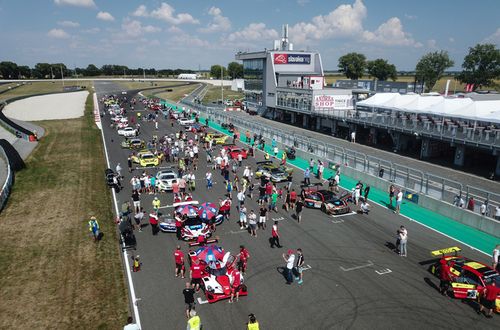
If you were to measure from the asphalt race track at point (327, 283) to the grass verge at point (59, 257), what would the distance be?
4.91ft

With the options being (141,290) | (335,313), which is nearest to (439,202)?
(335,313)

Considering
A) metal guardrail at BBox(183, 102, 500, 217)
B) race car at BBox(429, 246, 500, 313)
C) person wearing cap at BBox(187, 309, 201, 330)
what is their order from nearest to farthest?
person wearing cap at BBox(187, 309, 201, 330)
race car at BBox(429, 246, 500, 313)
metal guardrail at BBox(183, 102, 500, 217)

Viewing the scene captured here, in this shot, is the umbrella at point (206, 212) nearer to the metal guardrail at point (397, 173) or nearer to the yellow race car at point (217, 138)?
the metal guardrail at point (397, 173)

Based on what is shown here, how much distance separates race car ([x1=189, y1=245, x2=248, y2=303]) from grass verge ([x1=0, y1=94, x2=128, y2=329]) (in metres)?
3.21

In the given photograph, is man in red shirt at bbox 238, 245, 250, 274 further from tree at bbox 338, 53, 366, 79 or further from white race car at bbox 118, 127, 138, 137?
tree at bbox 338, 53, 366, 79

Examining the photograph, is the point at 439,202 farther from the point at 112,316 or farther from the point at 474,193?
the point at 112,316

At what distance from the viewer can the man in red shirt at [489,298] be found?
1322 centimetres

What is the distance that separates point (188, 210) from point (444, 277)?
1291 cm

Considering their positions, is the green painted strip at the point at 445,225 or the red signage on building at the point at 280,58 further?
Answer: the red signage on building at the point at 280,58

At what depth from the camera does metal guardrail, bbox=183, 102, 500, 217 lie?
22234 millimetres

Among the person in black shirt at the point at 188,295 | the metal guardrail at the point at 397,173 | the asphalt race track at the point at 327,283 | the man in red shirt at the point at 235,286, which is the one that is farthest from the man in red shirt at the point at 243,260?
the metal guardrail at the point at 397,173

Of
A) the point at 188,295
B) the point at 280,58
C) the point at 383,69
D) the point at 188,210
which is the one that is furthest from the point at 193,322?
the point at 383,69

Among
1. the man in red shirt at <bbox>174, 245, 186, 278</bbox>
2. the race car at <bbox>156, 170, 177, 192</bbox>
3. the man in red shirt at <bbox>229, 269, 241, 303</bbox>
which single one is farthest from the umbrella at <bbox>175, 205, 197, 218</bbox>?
the race car at <bbox>156, 170, 177, 192</bbox>

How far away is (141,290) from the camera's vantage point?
14.9 m
